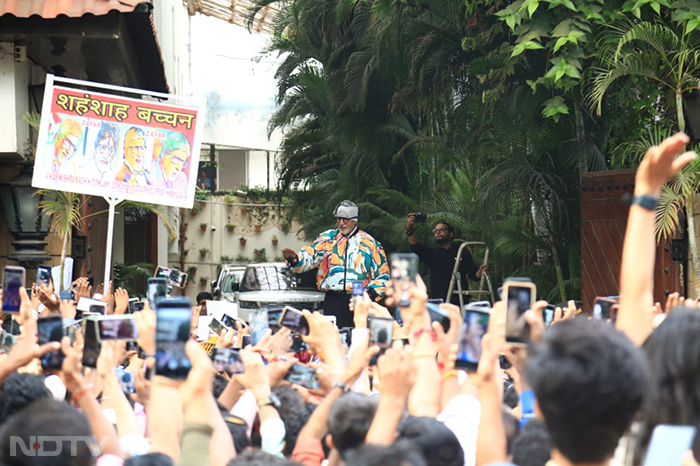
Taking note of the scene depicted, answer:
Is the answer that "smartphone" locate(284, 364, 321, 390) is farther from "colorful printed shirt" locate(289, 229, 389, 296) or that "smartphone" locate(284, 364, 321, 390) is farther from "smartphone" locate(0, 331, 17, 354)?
"colorful printed shirt" locate(289, 229, 389, 296)

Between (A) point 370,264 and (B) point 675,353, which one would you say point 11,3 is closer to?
(A) point 370,264

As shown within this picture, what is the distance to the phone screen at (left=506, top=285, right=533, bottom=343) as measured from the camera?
341 centimetres

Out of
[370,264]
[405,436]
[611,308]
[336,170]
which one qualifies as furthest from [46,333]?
[336,170]

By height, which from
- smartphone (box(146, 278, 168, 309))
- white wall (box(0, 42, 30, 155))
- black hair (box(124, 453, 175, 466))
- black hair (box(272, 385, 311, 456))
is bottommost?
black hair (box(272, 385, 311, 456))

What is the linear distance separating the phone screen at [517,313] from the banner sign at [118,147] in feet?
17.7

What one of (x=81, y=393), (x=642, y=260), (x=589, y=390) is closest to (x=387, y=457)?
(x=589, y=390)

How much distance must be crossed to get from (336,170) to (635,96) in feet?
29.8

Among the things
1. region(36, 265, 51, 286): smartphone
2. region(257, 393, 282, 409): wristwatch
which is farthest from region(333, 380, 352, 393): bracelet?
region(36, 265, 51, 286): smartphone

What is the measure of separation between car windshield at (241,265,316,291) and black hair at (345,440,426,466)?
45.5 ft

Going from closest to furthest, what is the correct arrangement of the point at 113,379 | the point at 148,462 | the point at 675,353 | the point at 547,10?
the point at 675,353, the point at 148,462, the point at 113,379, the point at 547,10

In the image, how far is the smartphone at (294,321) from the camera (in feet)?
14.3

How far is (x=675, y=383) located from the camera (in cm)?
229

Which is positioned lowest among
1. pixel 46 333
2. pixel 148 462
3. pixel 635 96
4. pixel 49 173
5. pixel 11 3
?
pixel 148 462

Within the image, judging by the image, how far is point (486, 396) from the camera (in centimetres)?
278
